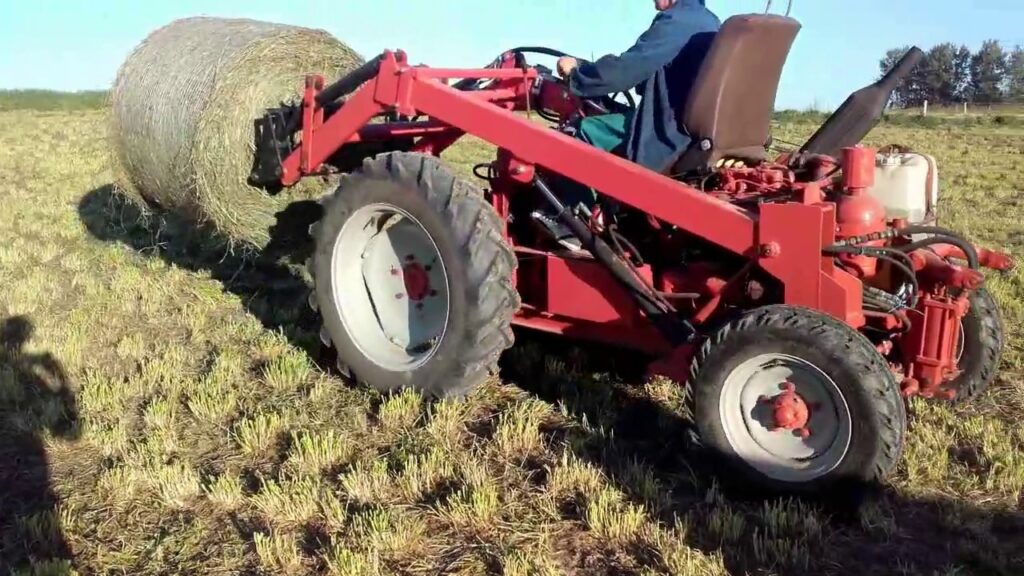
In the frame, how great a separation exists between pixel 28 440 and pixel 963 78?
59.9 metres

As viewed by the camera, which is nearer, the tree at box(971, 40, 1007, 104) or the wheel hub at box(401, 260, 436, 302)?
the wheel hub at box(401, 260, 436, 302)

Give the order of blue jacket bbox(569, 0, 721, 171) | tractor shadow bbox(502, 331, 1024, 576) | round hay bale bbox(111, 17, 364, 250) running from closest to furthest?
tractor shadow bbox(502, 331, 1024, 576) < blue jacket bbox(569, 0, 721, 171) < round hay bale bbox(111, 17, 364, 250)

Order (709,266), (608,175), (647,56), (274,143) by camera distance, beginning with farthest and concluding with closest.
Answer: (274,143), (647,56), (709,266), (608,175)

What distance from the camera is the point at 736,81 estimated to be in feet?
13.3

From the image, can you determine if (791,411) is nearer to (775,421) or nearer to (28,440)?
(775,421)

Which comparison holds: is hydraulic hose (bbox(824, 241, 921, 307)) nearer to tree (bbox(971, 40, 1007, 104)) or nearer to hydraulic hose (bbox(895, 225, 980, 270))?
hydraulic hose (bbox(895, 225, 980, 270))

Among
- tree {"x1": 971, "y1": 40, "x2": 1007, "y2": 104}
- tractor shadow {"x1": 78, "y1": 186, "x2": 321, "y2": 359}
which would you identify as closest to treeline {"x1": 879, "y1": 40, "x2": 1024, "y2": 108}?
tree {"x1": 971, "y1": 40, "x2": 1007, "y2": 104}

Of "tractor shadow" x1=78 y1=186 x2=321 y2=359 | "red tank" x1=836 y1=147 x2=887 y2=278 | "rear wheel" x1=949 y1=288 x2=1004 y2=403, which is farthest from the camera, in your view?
"tractor shadow" x1=78 y1=186 x2=321 y2=359

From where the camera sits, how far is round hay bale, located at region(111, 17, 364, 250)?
18.7 ft

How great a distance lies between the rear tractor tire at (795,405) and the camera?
318 centimetres

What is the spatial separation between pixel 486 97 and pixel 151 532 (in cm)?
313

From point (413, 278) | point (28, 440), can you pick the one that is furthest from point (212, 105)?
point (28, 440)

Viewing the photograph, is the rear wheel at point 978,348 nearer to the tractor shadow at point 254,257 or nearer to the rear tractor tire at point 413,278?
the rear tractor tire at point 413,278

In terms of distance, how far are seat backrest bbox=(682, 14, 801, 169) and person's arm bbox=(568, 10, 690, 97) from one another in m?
0.25
